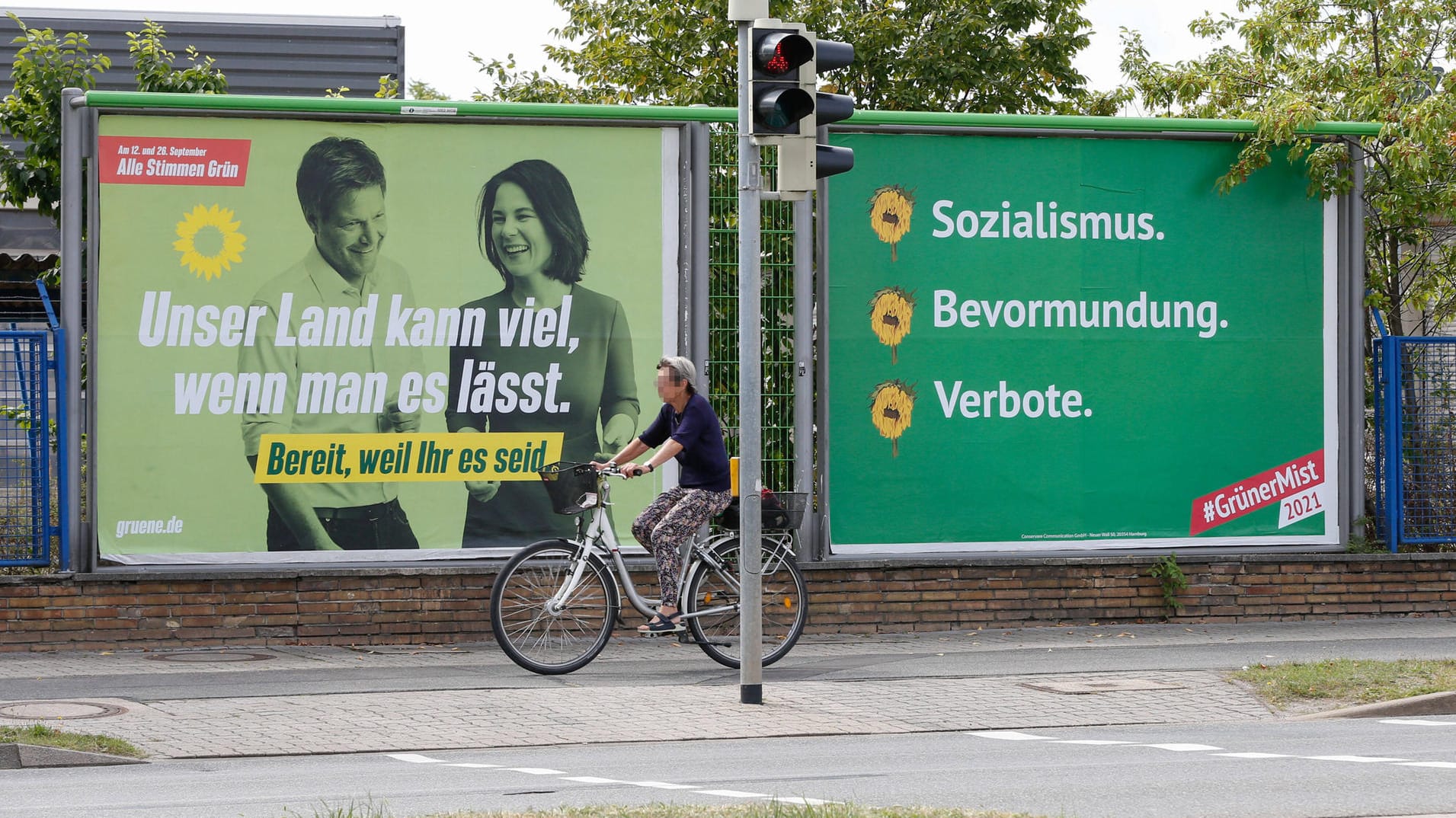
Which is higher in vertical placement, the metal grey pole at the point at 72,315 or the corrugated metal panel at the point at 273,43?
the corrugated metal panel at the point at 273,43

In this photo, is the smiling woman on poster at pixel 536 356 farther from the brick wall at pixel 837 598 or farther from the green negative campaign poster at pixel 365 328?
the brick wall at pixel 837 598

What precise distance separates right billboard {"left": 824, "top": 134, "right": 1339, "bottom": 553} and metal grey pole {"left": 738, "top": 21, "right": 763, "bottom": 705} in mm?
3128

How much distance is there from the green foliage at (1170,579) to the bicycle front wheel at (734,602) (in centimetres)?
352

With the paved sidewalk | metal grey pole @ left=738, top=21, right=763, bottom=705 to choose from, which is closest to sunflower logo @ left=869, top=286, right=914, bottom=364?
the paved sidewalk

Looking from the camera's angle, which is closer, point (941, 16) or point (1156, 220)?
point (1156, 220)

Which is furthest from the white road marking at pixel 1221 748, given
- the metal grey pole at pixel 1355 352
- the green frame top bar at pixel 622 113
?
the green frame top bar at pixel 622 113

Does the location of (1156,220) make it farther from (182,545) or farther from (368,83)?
(368,83)

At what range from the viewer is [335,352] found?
11625mm

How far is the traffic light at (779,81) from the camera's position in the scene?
8.85 metres

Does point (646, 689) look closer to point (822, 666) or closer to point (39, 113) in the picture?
point (822, 666)

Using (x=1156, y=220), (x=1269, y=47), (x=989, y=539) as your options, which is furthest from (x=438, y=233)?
(x=1269, y=47)

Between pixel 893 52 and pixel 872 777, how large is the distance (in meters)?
14.7

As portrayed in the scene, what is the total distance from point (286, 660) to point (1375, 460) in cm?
849

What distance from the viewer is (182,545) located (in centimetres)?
1136
